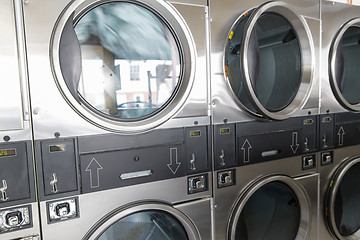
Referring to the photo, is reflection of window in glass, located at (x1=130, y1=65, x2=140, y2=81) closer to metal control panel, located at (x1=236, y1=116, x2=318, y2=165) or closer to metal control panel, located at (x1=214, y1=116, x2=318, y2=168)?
metal control panel, located at (x1=214, y1=116, x2=318, y2=168)

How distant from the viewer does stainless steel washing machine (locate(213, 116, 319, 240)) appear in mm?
1556

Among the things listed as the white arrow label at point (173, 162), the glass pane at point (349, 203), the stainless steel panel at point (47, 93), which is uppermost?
the stainless steel panel at point (47, 93)

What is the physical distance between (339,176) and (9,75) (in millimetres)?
2183

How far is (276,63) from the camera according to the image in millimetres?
1797

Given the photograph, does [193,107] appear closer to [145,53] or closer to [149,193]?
[145,53]

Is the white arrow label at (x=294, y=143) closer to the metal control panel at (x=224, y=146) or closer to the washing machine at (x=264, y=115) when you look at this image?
the washing machine at (x=264, y=115)

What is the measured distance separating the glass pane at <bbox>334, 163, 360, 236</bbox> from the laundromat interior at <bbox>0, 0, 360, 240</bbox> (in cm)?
10

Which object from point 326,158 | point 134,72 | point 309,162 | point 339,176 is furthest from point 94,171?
point 339,176

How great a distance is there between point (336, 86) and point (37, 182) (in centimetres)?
197

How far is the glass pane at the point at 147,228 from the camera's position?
139 centimetres

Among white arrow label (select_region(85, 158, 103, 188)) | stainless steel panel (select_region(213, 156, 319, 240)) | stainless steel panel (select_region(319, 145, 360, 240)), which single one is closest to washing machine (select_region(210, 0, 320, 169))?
stainless steel panel (select_region(213, 156, 319, 240))

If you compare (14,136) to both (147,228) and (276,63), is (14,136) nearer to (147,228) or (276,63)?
(147,228)

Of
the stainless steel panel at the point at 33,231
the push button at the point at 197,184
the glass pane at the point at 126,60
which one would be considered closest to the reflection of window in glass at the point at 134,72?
the glass pane at the point at 126,60

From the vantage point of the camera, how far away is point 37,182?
1.14 m
